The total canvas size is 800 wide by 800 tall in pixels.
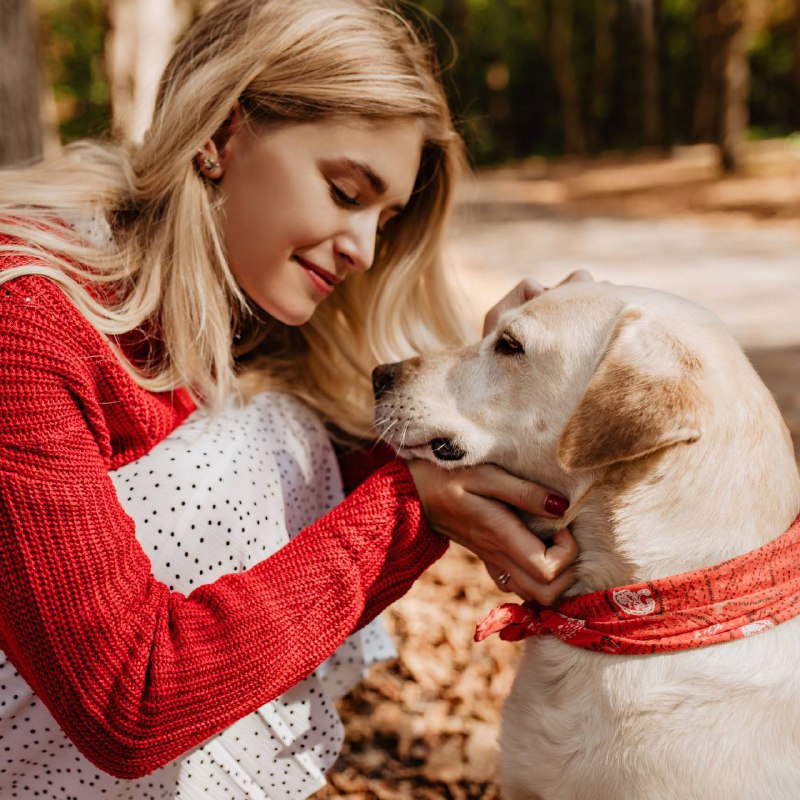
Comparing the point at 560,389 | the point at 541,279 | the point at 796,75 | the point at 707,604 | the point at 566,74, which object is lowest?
the point at 566,74

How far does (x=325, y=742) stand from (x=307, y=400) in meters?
1.05

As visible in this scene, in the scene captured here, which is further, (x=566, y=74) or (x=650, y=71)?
(x=566, y=74)

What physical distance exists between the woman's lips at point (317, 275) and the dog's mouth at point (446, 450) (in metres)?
0.63

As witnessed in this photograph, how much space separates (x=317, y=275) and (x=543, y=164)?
85.1ft

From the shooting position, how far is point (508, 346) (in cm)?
226

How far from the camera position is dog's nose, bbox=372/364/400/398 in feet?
7.83

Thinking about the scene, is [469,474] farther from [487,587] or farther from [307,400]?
[487,587]

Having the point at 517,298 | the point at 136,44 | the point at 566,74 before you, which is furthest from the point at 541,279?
the point at 566,74

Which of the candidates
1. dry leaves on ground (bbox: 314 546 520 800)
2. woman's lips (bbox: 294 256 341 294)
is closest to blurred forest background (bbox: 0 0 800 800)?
dry leaves on ground (bbox: 314 546 520 800)

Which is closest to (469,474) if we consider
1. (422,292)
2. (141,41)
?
(422,292)

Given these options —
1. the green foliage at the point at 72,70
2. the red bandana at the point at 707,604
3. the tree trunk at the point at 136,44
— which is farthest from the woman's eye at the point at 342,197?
the green foliage at the point at 72,70

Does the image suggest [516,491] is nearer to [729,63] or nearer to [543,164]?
[729,63]

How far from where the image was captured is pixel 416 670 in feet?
11.5

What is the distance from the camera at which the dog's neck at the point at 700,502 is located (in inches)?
71.8
